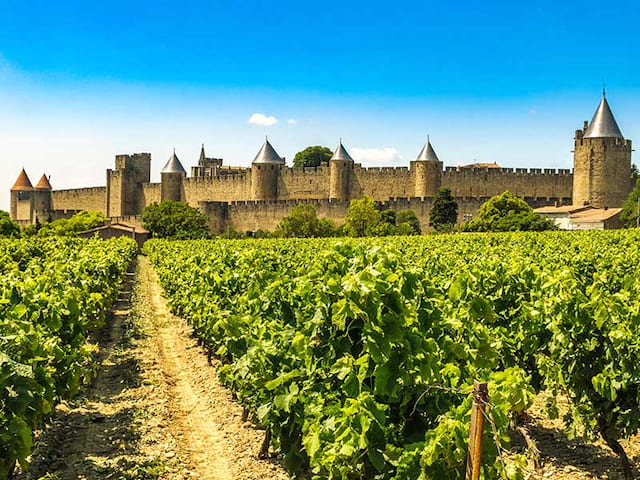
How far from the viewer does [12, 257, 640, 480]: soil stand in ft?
16.6

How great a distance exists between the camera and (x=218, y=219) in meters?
49.5

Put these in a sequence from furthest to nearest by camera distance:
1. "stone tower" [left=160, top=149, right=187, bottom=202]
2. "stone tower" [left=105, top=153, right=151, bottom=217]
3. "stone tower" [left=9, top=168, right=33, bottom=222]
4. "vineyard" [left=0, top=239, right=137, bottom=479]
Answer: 1. "stone tower" [left=9, top=168, right=33, bottom=222]
2. "stone tower" [left=105, top=153, right=151, bottom=217]
3. "stone tower" [left=160, top=149, right=187, bottom=202]
4. "vineyard" [left=0, top=239, right=137, bottom=479]

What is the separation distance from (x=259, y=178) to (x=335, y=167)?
5756 mm

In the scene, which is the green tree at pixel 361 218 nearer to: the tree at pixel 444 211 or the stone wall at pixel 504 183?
the tree at pixel 444 211

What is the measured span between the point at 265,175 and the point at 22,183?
81.3 ft

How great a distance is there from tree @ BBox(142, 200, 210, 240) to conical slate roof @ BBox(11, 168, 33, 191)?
19702 mm

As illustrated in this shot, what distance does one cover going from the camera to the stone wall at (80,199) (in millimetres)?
60719

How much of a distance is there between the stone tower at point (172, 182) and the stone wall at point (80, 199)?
6.94 metres

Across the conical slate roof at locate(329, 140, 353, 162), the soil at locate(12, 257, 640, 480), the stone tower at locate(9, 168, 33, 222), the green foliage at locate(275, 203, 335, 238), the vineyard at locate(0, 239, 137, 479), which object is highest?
the conical slate roof at locate(329, 140, 353, 162)

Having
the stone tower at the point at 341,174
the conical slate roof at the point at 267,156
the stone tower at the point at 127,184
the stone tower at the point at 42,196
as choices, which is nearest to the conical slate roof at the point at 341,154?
the stone tower at the point at 341,174

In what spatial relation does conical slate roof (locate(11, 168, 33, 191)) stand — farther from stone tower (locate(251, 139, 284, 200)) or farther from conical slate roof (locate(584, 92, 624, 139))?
conical slate roof (locate(584, 92, 624, 139))

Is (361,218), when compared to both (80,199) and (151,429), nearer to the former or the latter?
(80,199)

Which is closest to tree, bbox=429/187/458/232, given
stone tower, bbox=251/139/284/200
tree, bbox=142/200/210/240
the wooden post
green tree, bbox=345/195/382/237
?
green tree, bbox=345/195/382/237

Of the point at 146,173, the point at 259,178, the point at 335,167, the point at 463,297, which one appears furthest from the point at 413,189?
the point at 463,297
